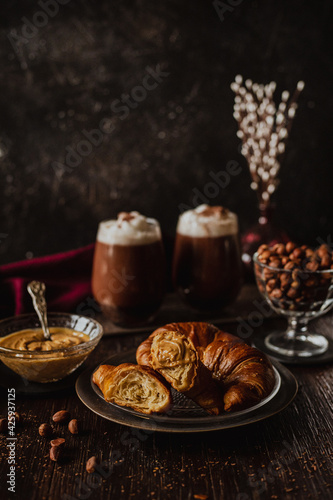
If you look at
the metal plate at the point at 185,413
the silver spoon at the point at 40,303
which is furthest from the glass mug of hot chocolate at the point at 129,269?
the metal plate at the point at 185,413

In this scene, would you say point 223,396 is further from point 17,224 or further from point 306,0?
point 306,0

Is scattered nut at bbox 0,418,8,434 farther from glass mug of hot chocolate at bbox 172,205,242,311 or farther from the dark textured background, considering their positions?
the dark textured background

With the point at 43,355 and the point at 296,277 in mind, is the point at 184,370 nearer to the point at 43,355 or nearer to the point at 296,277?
the point at 43,355

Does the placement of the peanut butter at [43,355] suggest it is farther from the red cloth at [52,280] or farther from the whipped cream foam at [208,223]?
the whipped cream foam at [208,223]

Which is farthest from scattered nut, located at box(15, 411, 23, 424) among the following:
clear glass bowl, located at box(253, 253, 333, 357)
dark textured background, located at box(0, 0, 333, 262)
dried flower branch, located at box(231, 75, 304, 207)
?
dried flower branch, located at box(231, 75, 304, 207)

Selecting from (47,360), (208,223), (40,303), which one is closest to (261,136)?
(208,223)

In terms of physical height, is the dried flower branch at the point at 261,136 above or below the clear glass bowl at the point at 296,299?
above
